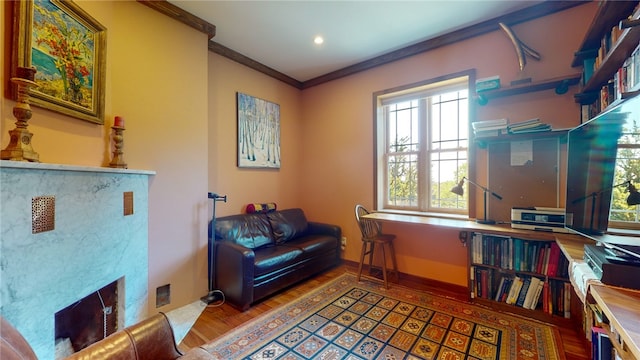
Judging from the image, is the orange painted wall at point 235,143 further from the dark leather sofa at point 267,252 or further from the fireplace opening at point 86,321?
the fireplace opening at point 86,321

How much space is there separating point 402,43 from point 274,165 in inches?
93.3

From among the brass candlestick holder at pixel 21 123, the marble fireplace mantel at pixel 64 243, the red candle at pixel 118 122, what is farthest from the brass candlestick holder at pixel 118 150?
the brass candlestick holder at pixel 21 123

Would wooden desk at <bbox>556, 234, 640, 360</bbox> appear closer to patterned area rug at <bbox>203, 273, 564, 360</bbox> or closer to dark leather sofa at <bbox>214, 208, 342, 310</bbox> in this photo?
patterned area rug at <bbox>203, 273, 564, 360</bbox>

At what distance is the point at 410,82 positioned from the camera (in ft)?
10.2

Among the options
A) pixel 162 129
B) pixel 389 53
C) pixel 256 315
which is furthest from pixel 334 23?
pixel 256 315

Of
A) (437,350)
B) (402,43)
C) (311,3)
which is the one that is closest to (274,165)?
(311,3)

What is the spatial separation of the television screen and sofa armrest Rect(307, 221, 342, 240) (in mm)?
2419

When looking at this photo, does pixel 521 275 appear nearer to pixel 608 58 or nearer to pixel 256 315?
pixel 608 58

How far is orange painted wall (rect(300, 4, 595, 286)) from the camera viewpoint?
230 cm

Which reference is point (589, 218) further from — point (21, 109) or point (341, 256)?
point (21, 109)

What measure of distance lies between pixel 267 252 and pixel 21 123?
82.5 inches

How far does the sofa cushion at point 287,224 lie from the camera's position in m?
3.30

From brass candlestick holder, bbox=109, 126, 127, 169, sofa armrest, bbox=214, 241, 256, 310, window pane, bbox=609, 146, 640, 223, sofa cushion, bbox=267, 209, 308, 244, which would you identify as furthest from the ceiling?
sofa armrest, bbox=214, 241, 256, 310

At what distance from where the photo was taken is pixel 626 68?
145 centimetres
